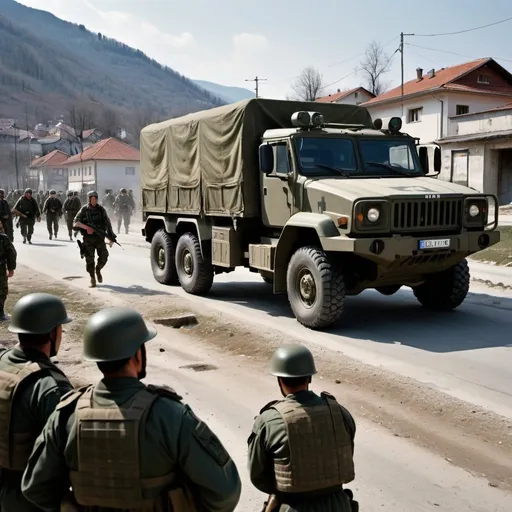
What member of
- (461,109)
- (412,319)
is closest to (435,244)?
(412,319)

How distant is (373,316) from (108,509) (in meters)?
7.06

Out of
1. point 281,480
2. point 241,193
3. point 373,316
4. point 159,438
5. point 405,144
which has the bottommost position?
point 373,316

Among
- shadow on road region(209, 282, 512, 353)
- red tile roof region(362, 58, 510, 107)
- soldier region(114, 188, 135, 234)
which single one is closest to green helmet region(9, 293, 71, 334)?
shadow on road region(209, 282, 512, 353)

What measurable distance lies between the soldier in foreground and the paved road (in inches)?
146

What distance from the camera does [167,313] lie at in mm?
9141

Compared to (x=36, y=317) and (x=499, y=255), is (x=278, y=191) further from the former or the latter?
(x=499, y=255)


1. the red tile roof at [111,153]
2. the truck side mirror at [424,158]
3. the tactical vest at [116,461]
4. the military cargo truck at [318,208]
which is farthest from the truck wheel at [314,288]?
the red tile roof at [111,153]

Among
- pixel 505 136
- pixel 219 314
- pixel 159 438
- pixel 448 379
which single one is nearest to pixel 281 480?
pixel 159 438

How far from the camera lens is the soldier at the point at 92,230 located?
450 inches

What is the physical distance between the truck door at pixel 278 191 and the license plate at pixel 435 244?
1.80 meters

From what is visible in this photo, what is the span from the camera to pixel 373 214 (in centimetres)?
746

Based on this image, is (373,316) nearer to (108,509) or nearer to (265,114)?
(265,114)

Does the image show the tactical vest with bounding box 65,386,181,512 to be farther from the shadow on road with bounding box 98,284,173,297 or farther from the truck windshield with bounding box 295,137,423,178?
the shadow on road with bounding box 98,284,173,297

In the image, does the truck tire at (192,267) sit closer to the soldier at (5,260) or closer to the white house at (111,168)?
the soldier at (5,260)
